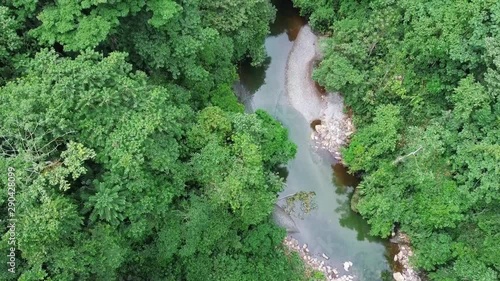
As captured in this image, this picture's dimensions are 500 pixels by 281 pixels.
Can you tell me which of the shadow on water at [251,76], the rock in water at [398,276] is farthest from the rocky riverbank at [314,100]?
the rock in water at [398,276]

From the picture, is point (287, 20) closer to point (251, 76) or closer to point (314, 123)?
point (251, 76)

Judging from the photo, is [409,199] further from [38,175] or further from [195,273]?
[38,175]

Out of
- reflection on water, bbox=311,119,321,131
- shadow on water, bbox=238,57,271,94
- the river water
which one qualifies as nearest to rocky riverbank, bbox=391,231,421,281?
the river water

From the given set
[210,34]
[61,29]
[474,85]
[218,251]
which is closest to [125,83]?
[61,29]

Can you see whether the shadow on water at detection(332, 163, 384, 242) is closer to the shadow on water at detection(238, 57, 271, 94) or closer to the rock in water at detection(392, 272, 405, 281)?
the rock in water at detection(392, 272, 405, 281)

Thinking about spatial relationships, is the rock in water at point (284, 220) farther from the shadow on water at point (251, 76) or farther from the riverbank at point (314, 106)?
the shadow on water at point (251, 76)

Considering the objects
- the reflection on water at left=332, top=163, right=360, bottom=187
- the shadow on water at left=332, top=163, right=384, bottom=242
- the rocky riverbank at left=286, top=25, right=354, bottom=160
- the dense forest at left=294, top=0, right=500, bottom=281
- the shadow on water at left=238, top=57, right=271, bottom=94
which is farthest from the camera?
the shadow on water at left=238, top=57, right=271, bottom=94

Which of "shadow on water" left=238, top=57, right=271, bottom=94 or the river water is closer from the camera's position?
the river water
